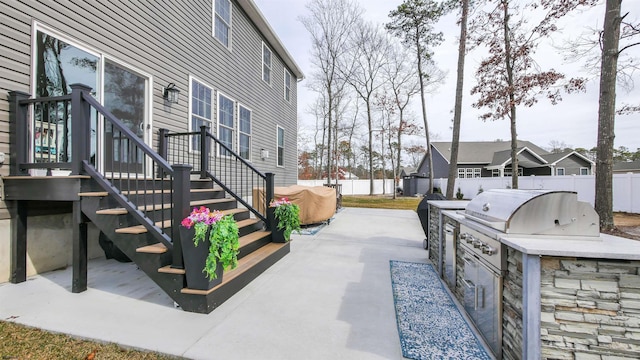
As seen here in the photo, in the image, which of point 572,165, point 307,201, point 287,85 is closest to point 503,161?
point 572,165

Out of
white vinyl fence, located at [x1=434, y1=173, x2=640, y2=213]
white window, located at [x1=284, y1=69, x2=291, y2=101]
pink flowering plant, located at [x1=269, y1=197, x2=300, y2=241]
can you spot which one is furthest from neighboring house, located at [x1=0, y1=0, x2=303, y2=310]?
white vinyl fence, located at [x1=434, y1=173, x2=640, y2=213]

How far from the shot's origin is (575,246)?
1638mm

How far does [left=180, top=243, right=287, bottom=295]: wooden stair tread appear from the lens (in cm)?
264

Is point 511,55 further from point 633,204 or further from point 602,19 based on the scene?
point 633,204

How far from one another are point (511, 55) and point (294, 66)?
814 centimetres

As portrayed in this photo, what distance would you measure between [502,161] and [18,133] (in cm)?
2729

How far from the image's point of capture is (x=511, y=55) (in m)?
10.2

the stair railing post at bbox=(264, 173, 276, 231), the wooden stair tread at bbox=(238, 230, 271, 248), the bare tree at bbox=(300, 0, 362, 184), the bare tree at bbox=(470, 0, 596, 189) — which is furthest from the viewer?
the bare tree at bbox=(300, 0, 362, 184)

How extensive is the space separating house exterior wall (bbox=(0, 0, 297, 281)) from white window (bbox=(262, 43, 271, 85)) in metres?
0.21

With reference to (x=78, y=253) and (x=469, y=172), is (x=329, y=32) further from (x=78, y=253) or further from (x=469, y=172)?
(x=469, y=172)

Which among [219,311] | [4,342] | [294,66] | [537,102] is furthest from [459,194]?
[4,342]

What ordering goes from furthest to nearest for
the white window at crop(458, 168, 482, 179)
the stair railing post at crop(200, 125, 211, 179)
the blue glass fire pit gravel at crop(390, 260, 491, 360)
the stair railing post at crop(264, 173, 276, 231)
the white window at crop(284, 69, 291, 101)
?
the white window at crop(458, 168, 482, 179)
the white window at crop(284, 69, 291, 101)
the stair railing post at crop(200, 125, 211, 179)
the stair railing post at crop(264, 173, 276, 231)
the blue glass fire pit gravel at crop(390, 260, 491, 360)

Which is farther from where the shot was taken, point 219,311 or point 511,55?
point 511,55

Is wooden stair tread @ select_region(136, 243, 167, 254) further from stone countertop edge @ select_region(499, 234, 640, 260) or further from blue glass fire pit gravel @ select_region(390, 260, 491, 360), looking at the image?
stone countertop edge @ select_region(499, 234, 640, 260)
